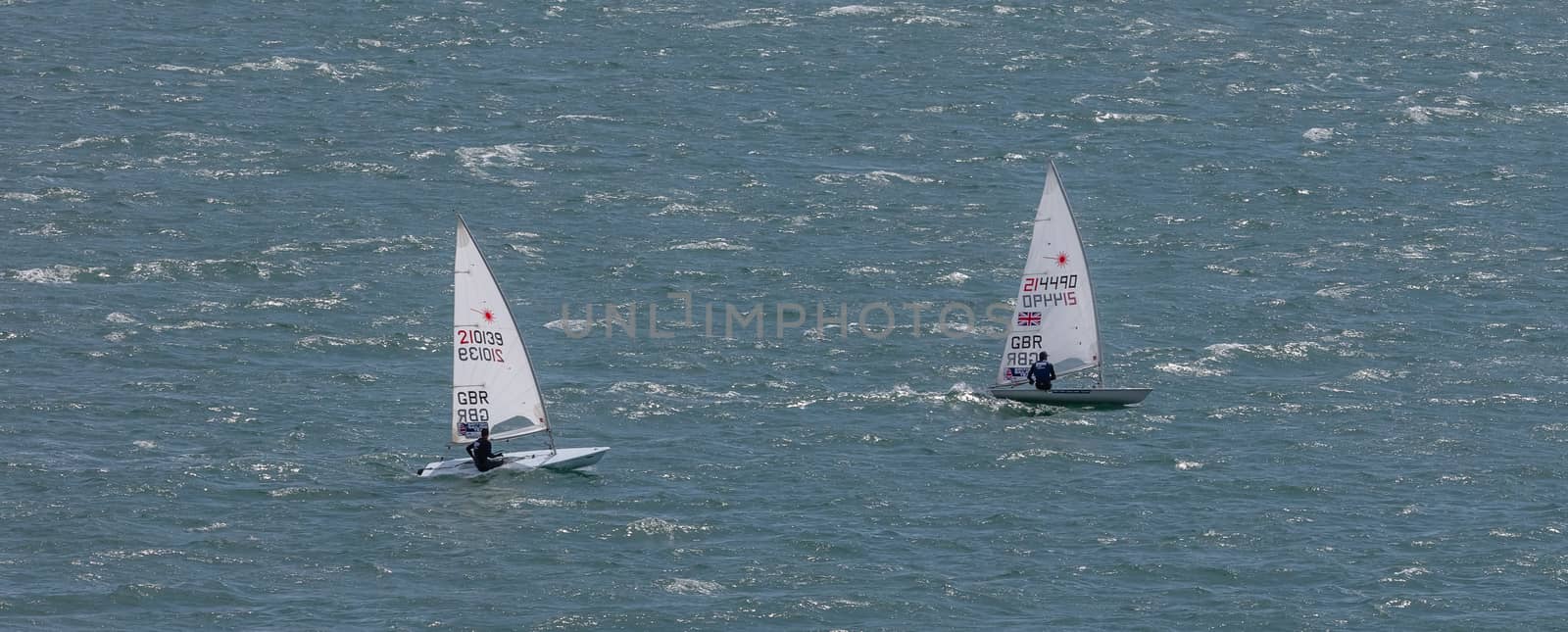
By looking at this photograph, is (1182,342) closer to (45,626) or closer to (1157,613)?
(1157,613)

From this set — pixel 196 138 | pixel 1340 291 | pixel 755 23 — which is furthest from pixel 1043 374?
pixel 755 23

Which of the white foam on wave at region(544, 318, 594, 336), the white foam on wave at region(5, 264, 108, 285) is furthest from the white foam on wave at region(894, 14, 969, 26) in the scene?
the white foam on wave at region(5, 264, 108, 285)

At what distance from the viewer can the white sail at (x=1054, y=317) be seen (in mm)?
92125

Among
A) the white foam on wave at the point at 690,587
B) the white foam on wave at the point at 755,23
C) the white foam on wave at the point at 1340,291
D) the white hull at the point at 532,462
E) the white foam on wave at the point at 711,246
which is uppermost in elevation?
the white foam on wave at the point at 755,23

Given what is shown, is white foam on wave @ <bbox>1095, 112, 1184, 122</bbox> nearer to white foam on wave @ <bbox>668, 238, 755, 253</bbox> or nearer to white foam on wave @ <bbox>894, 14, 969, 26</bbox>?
white foam on wave @ <bbox>894, 14, 969, 26</bbox>

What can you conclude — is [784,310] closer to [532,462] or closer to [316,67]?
[532,462]

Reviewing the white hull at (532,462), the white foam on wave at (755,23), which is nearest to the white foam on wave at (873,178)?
the white foam on wave at (755,23)

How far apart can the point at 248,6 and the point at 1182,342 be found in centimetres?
8800

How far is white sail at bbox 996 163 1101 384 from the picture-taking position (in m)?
92.1

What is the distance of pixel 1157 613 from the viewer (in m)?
69.5

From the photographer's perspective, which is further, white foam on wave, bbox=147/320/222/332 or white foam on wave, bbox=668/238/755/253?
white foam on wave, bbox=668/238/755/253

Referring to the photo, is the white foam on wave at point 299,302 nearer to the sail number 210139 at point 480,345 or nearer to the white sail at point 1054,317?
the sail number 210139 at point 480,345

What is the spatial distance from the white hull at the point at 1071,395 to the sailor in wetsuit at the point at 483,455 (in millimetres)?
22809

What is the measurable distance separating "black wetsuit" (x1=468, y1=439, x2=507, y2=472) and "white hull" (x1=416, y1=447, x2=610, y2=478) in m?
0.20
